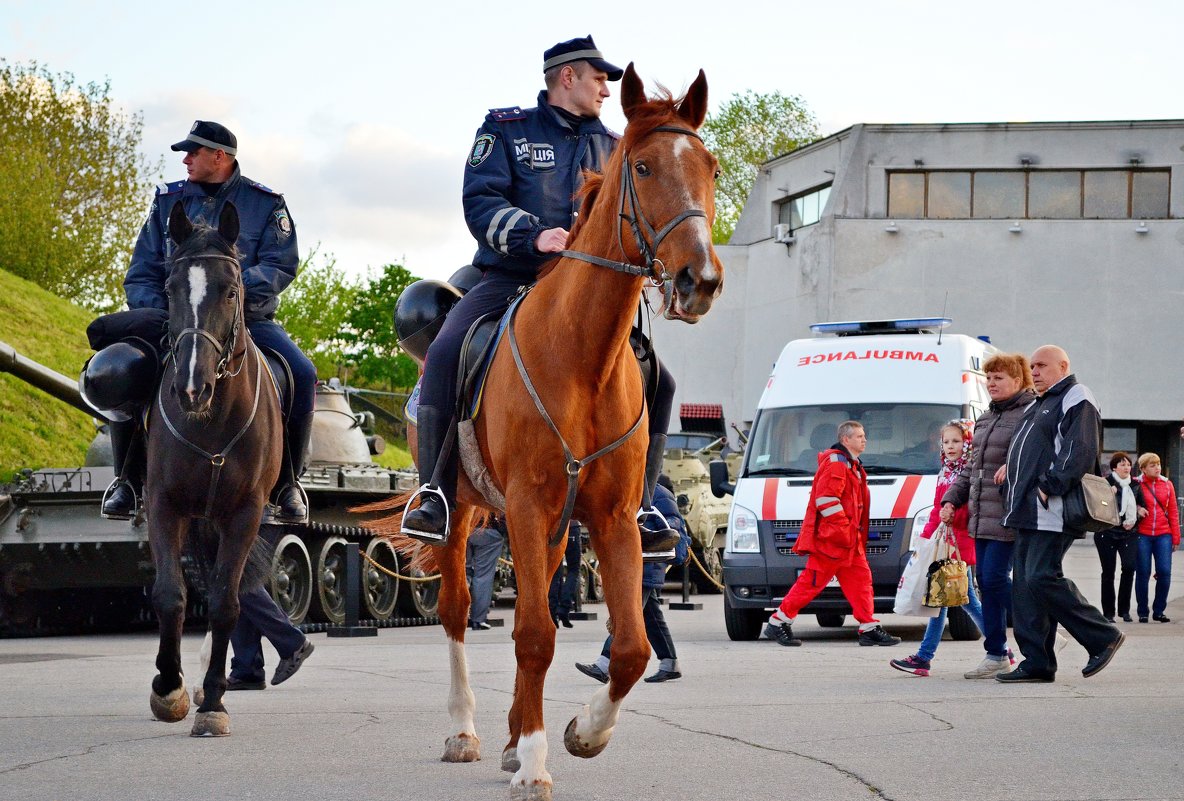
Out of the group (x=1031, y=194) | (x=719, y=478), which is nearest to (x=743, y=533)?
(x=719, y=478)

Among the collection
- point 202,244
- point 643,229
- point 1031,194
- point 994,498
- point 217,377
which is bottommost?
point 994,498

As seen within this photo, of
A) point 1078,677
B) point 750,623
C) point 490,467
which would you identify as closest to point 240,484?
point 490,467

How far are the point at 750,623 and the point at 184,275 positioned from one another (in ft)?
29.1

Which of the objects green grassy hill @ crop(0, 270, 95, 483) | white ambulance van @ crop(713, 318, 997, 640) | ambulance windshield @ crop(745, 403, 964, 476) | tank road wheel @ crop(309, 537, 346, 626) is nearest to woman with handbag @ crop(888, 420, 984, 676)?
white ambulance van @ crop(713, 318, 997, 640)

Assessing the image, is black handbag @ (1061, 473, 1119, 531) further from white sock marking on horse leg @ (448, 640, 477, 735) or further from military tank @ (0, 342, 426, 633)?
military tank @ (0, 342, 426, 633)

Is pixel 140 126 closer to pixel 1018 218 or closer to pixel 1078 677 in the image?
pixel 1018 218

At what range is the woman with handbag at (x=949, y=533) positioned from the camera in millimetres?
11289

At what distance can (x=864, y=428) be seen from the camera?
634 inches

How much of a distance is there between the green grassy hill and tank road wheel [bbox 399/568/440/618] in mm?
4790

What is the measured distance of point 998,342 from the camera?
143 ft

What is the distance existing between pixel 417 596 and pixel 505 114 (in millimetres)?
12605

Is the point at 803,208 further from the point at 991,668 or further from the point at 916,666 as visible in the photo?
the point at 991,668

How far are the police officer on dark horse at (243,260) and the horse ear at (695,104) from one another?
3.27 meters

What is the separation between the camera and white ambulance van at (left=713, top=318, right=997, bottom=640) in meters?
15.1
